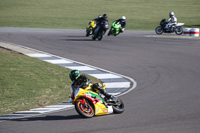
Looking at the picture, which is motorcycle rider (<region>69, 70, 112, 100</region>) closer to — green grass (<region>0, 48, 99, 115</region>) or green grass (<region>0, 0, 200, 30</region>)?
green grass (<region>0, 48, 99, 115</region>)

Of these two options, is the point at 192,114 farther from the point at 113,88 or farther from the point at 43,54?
the point at 43,54

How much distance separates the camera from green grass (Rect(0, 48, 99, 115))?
476 inches

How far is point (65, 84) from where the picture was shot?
14359 millimetres

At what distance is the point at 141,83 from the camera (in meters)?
13.9

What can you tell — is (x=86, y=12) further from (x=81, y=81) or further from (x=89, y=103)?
(x=89, y=103)

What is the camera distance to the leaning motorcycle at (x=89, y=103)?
30.6 feet

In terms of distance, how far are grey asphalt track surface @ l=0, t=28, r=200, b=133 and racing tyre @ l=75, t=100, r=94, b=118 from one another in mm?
136

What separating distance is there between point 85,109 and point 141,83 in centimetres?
482

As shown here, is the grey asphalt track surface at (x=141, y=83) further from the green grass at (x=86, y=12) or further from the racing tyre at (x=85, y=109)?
the green grass at (x=86, y=12)

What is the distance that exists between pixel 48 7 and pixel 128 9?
1091 cm

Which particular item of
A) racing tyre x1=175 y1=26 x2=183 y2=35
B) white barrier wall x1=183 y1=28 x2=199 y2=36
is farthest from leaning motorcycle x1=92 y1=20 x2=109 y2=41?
racing tyre x1=175 y1=26 x2=183 y2=35

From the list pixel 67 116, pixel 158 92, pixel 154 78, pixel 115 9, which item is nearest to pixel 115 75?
pixel 154 78

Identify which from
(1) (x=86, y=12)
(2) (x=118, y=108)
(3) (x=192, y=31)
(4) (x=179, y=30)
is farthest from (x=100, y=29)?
(1) (x=86, y=12)

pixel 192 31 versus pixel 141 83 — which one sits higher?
pixel 192 31
